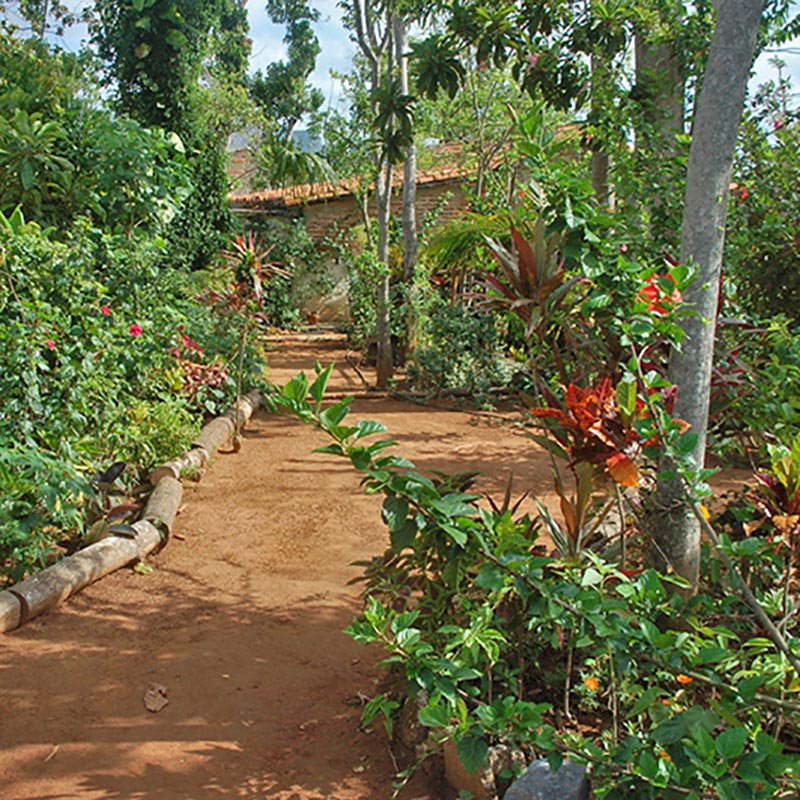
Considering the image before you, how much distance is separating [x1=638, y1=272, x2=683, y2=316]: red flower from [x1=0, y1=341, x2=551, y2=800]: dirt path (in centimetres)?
173

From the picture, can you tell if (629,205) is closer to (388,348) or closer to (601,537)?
(601,537)

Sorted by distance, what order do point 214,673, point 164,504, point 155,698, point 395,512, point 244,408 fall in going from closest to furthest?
point 395,512, point 155,698, point 214,673, point 164,504, point 244,408

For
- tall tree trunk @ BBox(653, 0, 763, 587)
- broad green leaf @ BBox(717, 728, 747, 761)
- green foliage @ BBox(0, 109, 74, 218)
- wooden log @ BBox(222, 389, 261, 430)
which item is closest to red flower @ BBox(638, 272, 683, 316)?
tall tree trunk @ BBox(653, 0, 763, 587)

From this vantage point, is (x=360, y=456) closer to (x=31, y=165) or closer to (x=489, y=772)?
(x=489, y=772)

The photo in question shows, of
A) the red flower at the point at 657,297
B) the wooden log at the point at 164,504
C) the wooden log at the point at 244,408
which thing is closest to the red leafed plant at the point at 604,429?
the red flower at the point at 657,297

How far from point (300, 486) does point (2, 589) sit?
9.56 ft

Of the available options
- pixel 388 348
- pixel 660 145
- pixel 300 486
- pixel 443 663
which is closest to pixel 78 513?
pixel 300 486

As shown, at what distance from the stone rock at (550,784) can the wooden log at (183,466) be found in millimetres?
4417

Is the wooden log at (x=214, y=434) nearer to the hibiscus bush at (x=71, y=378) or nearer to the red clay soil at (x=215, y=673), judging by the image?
the hibiscus bush at (x=71, y=378)

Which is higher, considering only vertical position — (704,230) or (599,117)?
(599,117)

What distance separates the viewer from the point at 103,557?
4.70m

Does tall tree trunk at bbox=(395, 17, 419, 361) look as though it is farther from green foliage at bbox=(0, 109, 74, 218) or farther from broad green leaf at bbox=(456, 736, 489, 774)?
broad green leaf at bbox=(456, 736, 489, 774)

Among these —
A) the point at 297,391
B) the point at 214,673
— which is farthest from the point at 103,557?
the point at 297,391

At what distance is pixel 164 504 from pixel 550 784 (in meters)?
3.85
